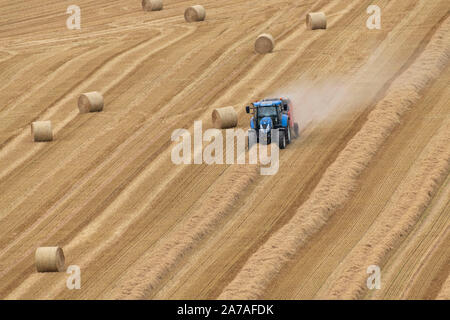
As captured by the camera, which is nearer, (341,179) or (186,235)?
(186,235)

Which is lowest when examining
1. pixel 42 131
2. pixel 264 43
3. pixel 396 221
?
pixel 42 131

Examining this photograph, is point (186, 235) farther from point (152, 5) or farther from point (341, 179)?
point (152, 5)

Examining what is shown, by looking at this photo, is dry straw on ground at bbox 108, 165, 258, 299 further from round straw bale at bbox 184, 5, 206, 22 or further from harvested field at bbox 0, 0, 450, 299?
round straw bale at bbox 184, 5, 206, 22

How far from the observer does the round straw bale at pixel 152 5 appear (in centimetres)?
5562

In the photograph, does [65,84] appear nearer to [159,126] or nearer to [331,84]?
[159,126]

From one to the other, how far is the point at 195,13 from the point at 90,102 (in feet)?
44.4

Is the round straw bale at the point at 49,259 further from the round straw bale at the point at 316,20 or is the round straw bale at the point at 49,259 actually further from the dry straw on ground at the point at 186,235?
the round straw bale at the point at 316,20

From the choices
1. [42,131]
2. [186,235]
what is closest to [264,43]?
[42,131]

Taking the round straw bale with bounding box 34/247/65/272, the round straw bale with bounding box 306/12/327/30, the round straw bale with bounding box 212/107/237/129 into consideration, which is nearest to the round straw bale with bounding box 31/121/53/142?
the round straw bale with bounding box 212/107/237/129

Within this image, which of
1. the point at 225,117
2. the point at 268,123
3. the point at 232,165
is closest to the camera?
the point at 232,165

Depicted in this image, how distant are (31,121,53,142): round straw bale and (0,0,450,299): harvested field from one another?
0.36 m

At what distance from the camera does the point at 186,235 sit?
28.3 m

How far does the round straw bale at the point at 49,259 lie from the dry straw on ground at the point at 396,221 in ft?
24.4
